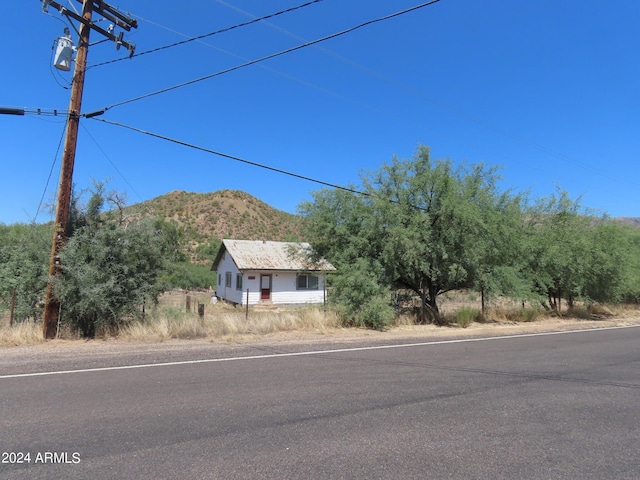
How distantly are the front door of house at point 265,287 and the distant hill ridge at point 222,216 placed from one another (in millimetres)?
33346

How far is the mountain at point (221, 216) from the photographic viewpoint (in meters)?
68.8

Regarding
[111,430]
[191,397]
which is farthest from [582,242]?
[111,430]

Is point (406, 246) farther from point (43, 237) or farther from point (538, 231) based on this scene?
point (43, 237)

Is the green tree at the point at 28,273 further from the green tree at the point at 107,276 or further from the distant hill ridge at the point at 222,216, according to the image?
the distant hill ridge at the point at 222,216

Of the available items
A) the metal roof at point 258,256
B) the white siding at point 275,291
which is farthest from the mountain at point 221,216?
the white siding at point 275,291

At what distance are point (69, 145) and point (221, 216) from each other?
210 ft

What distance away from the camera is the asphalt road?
3.78 metres

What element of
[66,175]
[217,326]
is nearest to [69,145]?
[66,175]

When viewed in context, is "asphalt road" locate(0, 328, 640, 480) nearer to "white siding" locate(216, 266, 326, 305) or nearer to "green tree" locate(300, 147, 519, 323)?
"green tree" locate(300, 147, 519, 323)

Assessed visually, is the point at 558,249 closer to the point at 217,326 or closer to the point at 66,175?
the point at 217,326

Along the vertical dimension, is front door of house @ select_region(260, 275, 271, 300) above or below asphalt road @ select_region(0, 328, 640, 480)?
above

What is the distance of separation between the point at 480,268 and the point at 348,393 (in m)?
12.3

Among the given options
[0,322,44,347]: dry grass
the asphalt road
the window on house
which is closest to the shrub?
the asphalt road

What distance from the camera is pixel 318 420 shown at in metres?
4.97
